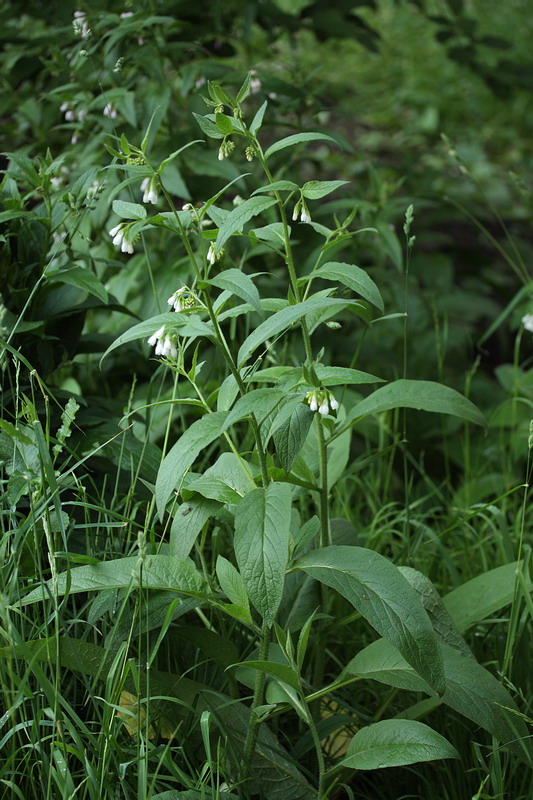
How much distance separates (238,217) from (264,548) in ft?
1.60

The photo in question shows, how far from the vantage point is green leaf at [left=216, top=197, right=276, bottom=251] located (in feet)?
3.91

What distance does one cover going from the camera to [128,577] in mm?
A: 1285

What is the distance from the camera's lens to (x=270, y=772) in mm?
1373

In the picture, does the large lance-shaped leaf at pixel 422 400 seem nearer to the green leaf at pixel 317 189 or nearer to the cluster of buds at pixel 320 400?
the cluster of buds at pixel 320 400

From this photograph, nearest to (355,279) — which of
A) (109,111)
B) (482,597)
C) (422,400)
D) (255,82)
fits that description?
(422,400)

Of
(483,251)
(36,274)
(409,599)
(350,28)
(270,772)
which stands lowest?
(483,251)

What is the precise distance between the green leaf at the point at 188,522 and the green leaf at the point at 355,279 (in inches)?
15.9

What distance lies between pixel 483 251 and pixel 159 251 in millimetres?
2606

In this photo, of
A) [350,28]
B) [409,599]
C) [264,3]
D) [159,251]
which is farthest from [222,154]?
[350,28]

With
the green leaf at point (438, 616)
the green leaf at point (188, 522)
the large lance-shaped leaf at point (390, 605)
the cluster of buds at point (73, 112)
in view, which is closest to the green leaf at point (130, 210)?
the green leaf at point (188, 522)

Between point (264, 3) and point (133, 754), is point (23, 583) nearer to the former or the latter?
point (133, 754)

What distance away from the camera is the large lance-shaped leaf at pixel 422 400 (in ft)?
4.52

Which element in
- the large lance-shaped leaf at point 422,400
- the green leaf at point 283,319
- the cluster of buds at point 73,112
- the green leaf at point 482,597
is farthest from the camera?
the cluster of buds at point 73,112

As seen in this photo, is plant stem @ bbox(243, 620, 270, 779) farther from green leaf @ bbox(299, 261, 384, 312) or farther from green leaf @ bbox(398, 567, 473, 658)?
green leaf @ bbox(299, 261, 384, 312)
